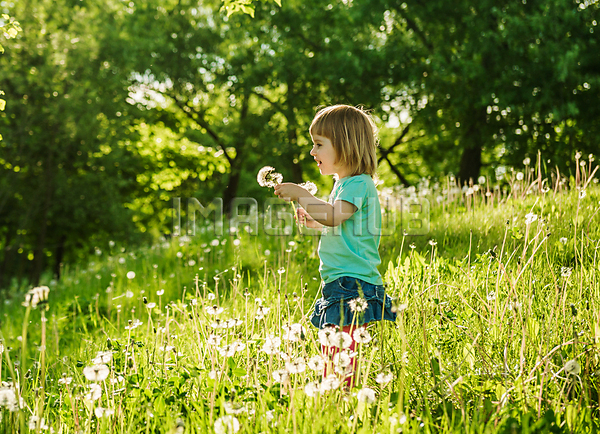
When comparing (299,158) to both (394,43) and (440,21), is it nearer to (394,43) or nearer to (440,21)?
(394,43)

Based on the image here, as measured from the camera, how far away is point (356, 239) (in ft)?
8.79

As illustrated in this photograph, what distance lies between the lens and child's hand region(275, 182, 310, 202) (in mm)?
2564

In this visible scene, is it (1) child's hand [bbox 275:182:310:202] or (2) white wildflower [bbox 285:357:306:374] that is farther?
(1) child's hand [bbox 275:182:310:202]

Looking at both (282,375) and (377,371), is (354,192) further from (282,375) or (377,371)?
(282,375)

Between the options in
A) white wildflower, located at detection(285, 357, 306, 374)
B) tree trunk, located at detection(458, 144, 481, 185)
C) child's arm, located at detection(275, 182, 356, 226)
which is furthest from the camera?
tree trunk, located at detection(458, 144, 481, 185)

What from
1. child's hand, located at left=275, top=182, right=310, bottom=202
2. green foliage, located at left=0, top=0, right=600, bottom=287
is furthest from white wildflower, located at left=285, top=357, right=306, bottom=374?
green foliage, located at left=0, top=0, right=600, bottom=287

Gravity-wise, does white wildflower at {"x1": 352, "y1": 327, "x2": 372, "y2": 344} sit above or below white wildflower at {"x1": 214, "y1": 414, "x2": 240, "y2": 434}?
above

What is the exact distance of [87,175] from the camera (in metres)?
16.5

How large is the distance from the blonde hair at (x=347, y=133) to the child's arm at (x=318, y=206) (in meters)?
0.28

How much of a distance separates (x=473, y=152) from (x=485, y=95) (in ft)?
8.17

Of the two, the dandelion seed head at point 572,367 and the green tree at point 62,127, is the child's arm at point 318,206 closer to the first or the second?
the dandelion seed head at point 572,367

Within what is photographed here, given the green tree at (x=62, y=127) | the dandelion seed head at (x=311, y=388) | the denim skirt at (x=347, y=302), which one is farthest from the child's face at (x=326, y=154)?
the green tree at (x=62, y=127)

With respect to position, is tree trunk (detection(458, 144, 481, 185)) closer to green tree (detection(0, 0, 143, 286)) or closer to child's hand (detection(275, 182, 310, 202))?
green tree (detection(0, 0, 143, 286))

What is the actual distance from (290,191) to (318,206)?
0.57 feet
